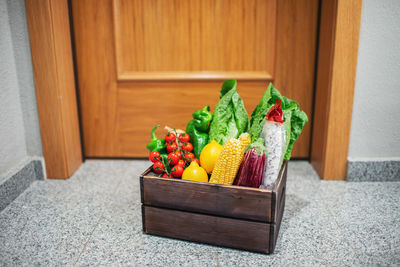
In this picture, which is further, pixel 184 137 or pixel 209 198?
pixel 184 137

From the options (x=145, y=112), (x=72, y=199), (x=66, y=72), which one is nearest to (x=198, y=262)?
(x=72, y=199)

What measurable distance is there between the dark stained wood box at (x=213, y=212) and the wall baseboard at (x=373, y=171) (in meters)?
0.55

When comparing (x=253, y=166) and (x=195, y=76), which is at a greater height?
(x=195, y=76)

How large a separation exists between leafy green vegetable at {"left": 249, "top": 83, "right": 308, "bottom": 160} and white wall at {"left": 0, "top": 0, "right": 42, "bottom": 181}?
94cm

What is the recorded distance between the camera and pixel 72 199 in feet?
4.38

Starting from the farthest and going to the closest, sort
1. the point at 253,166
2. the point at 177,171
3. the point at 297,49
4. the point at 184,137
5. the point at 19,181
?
the point at 297,49 → the point at 19,181 → the point at 184,137 → the point at 177,171 → the point at 253,166

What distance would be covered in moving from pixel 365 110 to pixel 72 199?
4.04ft

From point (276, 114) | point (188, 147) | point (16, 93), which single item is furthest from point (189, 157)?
point (16, 93)

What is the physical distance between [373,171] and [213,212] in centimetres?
84

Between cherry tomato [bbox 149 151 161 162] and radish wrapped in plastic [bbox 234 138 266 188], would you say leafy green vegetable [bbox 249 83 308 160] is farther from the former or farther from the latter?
cherry tomato [bbox 149 151 161 162]

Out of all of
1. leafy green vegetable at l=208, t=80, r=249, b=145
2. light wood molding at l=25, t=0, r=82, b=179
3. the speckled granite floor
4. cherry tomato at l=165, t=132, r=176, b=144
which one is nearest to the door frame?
light wood molding at l=25, t=0, r=82, b=179

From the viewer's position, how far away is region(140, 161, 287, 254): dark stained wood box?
0.95 meters

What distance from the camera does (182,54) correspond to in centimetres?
154

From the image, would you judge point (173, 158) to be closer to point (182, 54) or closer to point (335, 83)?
point (182, 54)
